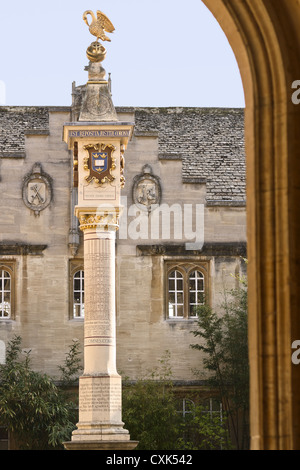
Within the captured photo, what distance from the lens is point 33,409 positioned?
1175 inches

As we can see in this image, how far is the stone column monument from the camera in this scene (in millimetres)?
21531

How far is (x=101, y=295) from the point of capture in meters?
21.9

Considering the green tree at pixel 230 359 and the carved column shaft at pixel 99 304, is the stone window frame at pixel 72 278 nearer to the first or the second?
the green tree at pixel 230 359

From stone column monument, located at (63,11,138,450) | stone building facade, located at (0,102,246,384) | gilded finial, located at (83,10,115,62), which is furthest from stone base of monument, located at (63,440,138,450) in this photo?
stone building facade, located at (0,102,246,384)

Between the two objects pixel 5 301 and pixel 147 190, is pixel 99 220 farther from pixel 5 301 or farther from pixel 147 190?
pixel 147 190

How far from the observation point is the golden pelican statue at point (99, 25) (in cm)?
2352

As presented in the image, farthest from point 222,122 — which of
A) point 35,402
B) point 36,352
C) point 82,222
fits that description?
point 82,222

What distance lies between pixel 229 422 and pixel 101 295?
1105 centimetres

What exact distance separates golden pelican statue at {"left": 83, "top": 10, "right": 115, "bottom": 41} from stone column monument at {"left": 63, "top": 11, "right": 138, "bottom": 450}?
1612mm

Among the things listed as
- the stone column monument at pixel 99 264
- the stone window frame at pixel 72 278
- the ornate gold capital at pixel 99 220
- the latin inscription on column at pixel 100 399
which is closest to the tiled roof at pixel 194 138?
the stone window frame at pixel 72 278

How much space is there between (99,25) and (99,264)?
4815 millimetres

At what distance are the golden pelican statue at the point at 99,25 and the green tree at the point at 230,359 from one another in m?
10.2

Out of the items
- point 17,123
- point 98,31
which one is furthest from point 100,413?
point 17,123

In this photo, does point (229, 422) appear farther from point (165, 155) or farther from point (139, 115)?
point (139, 115)
